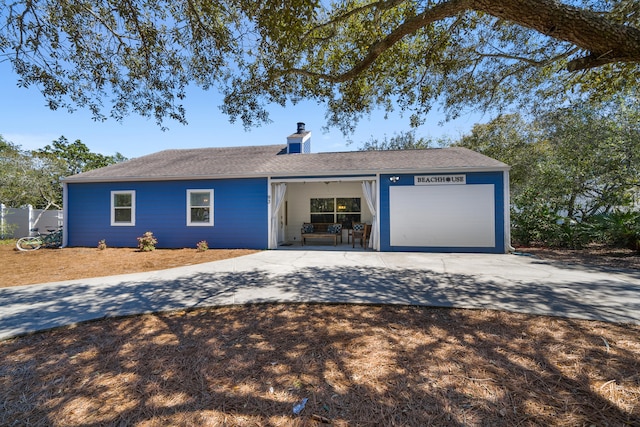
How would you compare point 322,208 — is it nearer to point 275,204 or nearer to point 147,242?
point 275,204

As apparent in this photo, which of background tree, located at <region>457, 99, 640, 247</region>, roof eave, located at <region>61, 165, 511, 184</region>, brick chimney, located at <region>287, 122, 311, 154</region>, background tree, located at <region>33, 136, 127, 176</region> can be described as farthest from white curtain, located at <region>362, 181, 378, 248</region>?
background tree, located at <region>33, 136, 127, 176</region>

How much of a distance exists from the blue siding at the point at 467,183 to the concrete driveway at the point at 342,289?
1.70 metres

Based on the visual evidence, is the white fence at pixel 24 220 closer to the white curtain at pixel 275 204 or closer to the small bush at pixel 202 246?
the small bush at pixel 202 246

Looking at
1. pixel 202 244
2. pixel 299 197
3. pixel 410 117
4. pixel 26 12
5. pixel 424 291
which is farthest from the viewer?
pixel 299 197

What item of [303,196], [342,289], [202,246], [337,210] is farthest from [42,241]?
[342,289]

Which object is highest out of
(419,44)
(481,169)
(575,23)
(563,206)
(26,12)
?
(419,44)

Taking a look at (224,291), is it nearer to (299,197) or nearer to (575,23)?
(575,23)

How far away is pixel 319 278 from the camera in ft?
19.7

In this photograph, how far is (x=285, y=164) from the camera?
439 inches

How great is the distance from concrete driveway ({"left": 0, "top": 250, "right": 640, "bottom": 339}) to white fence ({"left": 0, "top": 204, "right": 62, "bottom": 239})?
11185 mm

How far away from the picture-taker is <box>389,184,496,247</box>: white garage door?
9344mm

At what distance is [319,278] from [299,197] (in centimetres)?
818

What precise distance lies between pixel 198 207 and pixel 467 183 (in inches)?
393

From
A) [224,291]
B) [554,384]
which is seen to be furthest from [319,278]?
[554,384]
